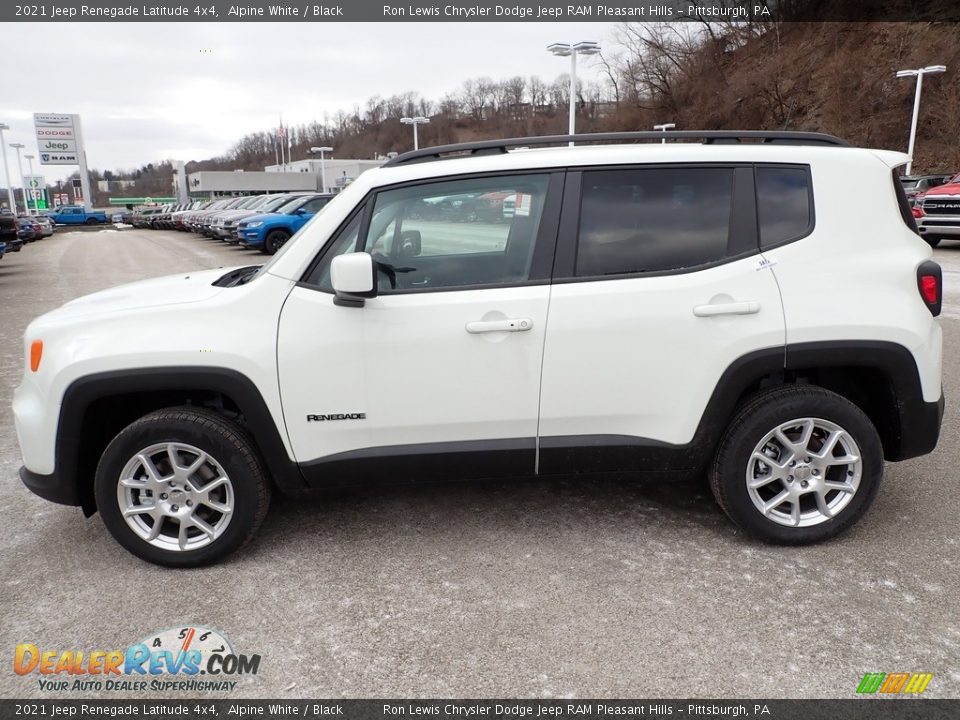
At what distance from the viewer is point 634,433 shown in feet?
10.9

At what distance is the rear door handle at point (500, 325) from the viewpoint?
124 inches

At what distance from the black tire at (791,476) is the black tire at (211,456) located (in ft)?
6.96

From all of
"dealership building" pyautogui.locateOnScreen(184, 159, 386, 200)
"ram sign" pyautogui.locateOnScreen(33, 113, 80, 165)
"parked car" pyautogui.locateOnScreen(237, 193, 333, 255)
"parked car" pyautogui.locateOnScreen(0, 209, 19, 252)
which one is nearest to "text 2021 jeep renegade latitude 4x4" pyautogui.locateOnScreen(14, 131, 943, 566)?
"parked car" pyautogui.locateOnScreen(0, 209, 19, 252)

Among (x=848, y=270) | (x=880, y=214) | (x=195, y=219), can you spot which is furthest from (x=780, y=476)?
(x=195, y=219)

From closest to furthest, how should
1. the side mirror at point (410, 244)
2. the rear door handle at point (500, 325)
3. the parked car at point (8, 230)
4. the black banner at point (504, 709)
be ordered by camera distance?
the black banner at point (504, 709) < the rear door handle at point (500, 325) < the side mirror at point (410, 244) < the parked car at point (8, 230)

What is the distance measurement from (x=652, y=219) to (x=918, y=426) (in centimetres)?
157

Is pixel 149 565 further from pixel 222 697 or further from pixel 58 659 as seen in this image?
pixel 222 697

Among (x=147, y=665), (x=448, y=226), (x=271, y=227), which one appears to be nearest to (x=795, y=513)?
(x=448, y=226)

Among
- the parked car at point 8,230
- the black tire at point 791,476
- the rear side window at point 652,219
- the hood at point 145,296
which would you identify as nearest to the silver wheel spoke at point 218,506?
the hood at point 145,296

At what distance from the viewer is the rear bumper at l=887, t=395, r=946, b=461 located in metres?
3.37

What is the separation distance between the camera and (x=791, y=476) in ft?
11.0

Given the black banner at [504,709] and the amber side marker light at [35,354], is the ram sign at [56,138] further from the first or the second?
the black banner at [504,709]

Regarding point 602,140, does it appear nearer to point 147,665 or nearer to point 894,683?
point 894,683

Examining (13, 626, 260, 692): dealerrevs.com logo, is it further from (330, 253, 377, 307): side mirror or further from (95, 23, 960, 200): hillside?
(95, 23, 960, 200): hillside
